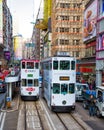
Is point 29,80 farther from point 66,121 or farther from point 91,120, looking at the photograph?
point 91,120

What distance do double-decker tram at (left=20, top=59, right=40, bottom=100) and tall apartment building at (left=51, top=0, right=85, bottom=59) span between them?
35219mm

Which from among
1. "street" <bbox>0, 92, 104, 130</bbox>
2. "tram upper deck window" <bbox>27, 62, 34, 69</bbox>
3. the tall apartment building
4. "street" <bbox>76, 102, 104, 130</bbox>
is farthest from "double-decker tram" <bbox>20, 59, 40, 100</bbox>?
the tall apartment building

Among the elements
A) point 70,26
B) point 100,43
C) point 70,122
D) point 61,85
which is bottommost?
point 70,122

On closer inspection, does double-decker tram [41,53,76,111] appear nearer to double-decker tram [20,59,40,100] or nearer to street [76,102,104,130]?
street [76,102,104,130]

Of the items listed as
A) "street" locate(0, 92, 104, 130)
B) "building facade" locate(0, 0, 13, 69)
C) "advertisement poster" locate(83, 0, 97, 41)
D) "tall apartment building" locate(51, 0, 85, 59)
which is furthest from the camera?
"building facade" locate(0, 0, 13, 69)

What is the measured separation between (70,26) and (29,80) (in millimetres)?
37247

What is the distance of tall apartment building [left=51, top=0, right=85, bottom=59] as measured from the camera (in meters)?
72.8

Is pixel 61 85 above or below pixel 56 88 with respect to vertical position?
above

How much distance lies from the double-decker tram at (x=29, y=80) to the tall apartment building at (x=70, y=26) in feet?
116

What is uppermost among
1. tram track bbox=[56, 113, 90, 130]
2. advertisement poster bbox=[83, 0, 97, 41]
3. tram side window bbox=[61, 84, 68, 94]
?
advertisement poster bbox=[83, 0, 97, 41]

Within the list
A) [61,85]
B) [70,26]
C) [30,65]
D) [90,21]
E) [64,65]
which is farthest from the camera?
[70,26]

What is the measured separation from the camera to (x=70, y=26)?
72.8m

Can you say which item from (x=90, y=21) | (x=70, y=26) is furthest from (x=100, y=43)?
(x=70, y=26)

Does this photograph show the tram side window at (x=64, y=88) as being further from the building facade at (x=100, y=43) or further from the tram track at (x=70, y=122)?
the building facade at (x=100, y=43)
